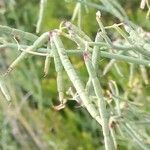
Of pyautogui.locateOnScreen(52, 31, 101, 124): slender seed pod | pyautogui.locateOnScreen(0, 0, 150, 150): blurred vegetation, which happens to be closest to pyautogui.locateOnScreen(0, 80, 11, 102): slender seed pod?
pyautogui.locateOnScreen(52, 31, 101, 124): slender seed pod

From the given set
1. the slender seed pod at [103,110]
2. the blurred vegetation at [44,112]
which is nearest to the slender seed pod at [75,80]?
the slender seed pod at [103,110]

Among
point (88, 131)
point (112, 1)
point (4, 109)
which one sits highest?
point (112, 1)

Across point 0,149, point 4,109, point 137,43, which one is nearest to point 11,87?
point 4,109

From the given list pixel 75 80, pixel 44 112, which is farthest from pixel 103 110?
pixel 44 112

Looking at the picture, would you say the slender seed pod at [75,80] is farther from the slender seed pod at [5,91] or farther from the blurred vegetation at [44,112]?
the blurred vegetation at [44,112]

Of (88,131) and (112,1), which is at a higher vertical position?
(112,1)

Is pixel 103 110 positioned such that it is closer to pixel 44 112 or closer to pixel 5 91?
pixel 5 91

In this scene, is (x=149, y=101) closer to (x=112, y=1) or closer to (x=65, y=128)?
(x=65, y=128)

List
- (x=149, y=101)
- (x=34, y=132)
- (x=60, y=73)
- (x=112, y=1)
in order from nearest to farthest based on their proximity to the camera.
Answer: (x=60, y=73)
(x=112, y=1)
(x=149, y=101)
(x=34, y=132)

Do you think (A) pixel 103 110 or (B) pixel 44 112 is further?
(B) pixel 44 112
